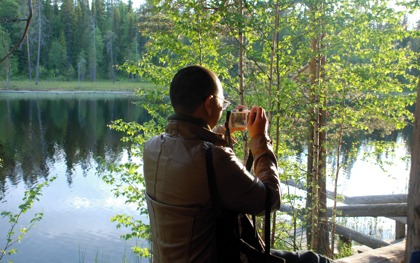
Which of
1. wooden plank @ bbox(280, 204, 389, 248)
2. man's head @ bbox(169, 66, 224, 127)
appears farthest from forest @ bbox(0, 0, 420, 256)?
man's head @ bbox(169, 66, 224, 127)

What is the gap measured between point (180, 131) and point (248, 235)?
527 mm

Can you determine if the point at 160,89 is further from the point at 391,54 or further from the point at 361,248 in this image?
the point at 361,248

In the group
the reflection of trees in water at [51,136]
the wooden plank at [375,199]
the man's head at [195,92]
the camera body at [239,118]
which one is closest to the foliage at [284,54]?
the wooden plank at [375,199]

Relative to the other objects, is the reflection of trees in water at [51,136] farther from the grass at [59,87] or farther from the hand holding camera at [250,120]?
the hand holding camera at [250,120]

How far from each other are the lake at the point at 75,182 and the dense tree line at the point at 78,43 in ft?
92.3

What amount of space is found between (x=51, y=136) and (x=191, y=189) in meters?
20.5

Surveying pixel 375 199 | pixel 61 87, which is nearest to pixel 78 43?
pixel 61 87

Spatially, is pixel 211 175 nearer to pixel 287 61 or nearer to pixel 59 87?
pixel 287 61

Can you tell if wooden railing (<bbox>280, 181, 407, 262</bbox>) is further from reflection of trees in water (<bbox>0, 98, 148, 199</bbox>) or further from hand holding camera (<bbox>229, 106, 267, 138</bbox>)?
reflection of trees in water (<bbox>0, 98, 148, 199</bbox>)

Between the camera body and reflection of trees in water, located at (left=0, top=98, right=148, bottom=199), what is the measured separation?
11.9 meters

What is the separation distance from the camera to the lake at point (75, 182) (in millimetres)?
9656

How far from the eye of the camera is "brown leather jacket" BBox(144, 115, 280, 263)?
4.97ft

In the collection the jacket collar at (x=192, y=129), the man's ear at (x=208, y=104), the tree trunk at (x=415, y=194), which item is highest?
the man's ear at (x=208, y=104)

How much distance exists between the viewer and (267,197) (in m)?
1.59
